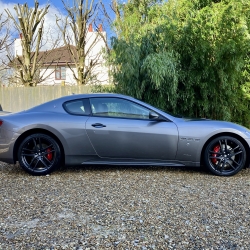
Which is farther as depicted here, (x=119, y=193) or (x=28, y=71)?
(x=28, y=71)

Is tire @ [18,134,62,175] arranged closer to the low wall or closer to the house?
the house

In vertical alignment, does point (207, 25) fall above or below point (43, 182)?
above

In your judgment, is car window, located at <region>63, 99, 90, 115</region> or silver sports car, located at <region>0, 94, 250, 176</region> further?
car window, located at <region>63, 99, 90, 115</region>

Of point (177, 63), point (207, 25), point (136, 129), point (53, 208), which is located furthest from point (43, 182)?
point (207, 25)

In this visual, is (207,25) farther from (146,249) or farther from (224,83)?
(146,249)

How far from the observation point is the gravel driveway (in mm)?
2482

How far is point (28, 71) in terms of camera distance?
603 inches

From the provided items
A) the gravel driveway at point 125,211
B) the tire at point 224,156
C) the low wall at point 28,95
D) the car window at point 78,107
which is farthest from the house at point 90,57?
the gravel driveway at point 125,211

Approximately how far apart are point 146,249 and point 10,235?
1173mm

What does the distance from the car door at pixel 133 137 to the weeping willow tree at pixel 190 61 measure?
2.50m

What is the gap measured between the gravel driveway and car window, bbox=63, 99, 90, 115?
960 millimetres

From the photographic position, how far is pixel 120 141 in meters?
4.58

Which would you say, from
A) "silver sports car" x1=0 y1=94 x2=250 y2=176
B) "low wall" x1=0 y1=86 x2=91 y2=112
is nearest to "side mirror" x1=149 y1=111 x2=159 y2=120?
"silver sports car" x1=0 y1=94 x2=250 y2=176

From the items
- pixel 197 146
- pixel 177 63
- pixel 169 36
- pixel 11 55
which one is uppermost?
pixel 11 55
